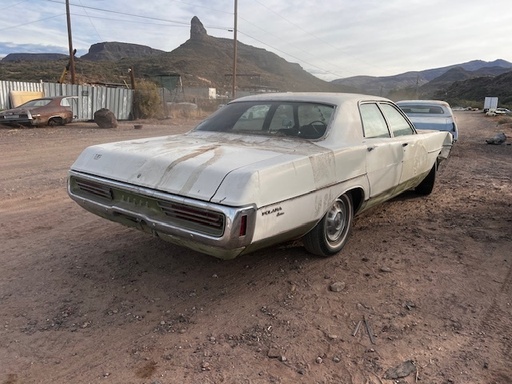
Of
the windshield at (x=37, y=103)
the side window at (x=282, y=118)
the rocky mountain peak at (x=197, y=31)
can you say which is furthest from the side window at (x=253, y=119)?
the rocky mountain peak at (x=197, y=31)

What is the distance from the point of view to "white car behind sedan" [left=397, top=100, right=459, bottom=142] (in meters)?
10.7

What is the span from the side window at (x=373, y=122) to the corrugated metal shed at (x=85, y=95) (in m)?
18.2

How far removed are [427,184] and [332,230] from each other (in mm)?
3050

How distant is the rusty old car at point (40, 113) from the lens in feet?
52.0

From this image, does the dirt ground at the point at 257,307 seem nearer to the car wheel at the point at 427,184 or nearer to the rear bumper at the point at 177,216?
the rear bumper at the point at 177,216

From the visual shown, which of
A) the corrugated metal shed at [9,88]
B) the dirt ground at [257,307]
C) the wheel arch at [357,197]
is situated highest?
the corrugated metal shed at [9,88]

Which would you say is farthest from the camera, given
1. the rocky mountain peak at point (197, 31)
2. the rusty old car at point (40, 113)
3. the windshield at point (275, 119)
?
the rocky mountain peak at point (197, 31)

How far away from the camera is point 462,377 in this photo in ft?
7.87

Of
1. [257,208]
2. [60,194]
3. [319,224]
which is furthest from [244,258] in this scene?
[60,194]

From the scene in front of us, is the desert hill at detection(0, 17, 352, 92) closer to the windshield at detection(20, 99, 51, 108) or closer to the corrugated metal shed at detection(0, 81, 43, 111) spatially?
the corrugated metal shed at detection(0, 81, 43, 111)

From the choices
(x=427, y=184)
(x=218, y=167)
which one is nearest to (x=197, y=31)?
(x=427, y=184)

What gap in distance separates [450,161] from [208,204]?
8.85 metres

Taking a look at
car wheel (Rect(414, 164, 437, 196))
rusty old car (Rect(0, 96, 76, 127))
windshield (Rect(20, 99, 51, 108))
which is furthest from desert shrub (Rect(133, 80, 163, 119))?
car wheel (Rect(414, 164, 437, 196))

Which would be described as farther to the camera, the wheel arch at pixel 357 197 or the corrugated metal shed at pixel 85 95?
the corrugated metal shed at pixel 85 95
